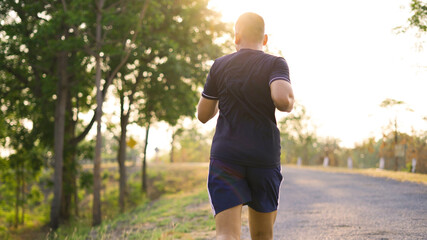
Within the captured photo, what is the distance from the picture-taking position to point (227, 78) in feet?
8.18

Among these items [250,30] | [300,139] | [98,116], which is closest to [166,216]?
[98,116]

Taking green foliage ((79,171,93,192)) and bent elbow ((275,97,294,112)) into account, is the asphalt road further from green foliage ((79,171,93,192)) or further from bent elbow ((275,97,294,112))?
green foliage ((79,171,93,192))

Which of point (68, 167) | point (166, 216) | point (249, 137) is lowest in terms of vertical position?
point (166, 216)

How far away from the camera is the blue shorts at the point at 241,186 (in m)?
2.30

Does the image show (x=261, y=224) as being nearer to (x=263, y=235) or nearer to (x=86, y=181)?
(x=263, y=235)

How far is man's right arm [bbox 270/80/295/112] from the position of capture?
229cm

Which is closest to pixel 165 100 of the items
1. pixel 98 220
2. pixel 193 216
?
pixel 98 220

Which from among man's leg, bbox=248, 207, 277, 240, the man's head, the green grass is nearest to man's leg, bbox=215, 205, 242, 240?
man's leg, bbox=248, 207, 277, 240

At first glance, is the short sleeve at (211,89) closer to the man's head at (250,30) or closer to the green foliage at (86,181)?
the man's head at (250,30)

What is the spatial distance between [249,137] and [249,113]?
0.15 metres

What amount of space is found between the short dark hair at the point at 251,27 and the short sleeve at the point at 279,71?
256 mm

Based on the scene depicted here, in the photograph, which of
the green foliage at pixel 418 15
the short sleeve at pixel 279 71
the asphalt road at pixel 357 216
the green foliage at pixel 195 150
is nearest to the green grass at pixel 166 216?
the asphalt road at pixel 357 216

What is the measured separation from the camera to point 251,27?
2.52 m

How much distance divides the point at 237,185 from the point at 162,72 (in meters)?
15.5
